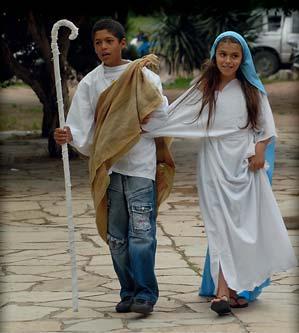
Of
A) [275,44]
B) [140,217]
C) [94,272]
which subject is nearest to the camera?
[140,217]

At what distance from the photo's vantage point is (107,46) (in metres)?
5.88

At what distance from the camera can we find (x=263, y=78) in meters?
29.7

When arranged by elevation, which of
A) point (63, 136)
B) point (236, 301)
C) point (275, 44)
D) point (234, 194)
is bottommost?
Result: point (275, 44)

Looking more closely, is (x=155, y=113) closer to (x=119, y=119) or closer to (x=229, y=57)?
(x=119, y=119)

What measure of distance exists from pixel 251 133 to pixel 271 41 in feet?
80.2

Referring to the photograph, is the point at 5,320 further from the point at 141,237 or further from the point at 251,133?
the point at 251,133

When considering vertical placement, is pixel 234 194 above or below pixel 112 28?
below

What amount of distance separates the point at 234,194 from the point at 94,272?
158 cm

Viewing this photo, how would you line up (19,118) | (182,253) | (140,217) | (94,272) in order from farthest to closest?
(19,118) → (182,253) → (94,272) → (140,217)

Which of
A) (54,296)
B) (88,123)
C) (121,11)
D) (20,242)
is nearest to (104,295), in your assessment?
(54,296)

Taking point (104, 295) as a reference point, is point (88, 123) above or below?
above

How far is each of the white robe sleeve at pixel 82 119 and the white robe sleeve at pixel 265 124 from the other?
40.2 inches

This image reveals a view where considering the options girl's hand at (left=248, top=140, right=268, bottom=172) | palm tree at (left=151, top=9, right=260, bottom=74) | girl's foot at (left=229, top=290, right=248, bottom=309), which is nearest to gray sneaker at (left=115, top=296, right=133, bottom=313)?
girl's foot at (left=229, top=290, right=248, bottom=309)

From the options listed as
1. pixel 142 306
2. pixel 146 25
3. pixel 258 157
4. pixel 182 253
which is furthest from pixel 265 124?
pixel 146 25
